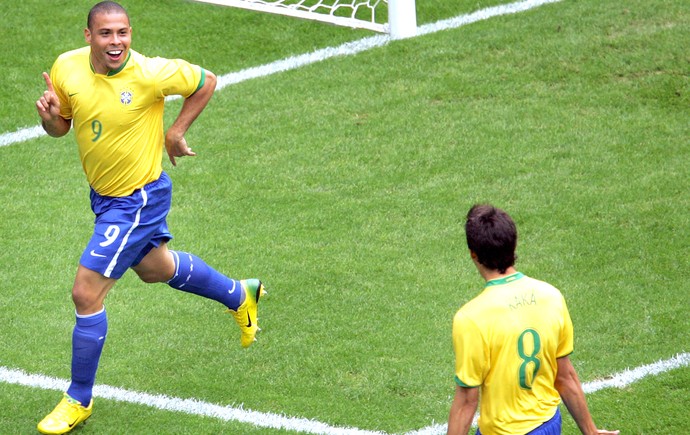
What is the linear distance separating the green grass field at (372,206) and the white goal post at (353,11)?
138mm

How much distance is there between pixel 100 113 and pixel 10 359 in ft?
5.67

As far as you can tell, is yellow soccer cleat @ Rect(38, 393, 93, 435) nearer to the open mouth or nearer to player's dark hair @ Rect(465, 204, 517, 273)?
the open mouth

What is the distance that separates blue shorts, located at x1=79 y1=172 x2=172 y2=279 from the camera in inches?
222

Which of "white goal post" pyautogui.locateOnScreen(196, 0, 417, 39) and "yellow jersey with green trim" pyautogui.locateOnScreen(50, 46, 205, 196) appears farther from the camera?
"white goal post" pyautogui.locateOnScreen(196, 0, 417, 39)

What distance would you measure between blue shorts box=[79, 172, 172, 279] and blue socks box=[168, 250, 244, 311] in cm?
29

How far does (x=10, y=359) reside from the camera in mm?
6547

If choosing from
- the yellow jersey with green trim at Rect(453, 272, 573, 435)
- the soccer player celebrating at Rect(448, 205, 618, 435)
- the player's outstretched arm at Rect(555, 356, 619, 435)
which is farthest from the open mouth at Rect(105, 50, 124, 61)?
the player's outstretched arm at Rect(555, 356, 619, 435)

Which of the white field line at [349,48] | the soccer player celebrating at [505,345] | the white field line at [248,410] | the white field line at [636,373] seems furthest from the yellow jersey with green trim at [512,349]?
the white field line at [349,48]

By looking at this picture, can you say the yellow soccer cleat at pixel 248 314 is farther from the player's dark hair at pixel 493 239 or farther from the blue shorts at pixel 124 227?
the player's dark hair at pixel 493 239

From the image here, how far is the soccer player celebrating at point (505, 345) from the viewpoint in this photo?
4043mm

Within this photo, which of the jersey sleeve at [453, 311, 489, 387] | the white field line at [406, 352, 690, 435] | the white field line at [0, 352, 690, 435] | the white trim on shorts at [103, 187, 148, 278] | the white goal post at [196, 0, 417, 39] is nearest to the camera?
Result: the jersey sleeve at [453, 311, 489, 387]

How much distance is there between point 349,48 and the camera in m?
11.0

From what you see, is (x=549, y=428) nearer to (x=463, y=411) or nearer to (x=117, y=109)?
(x=463, y=411)

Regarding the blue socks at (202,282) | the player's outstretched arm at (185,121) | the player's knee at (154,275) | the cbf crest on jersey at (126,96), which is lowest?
the blue socks at (202,282)
